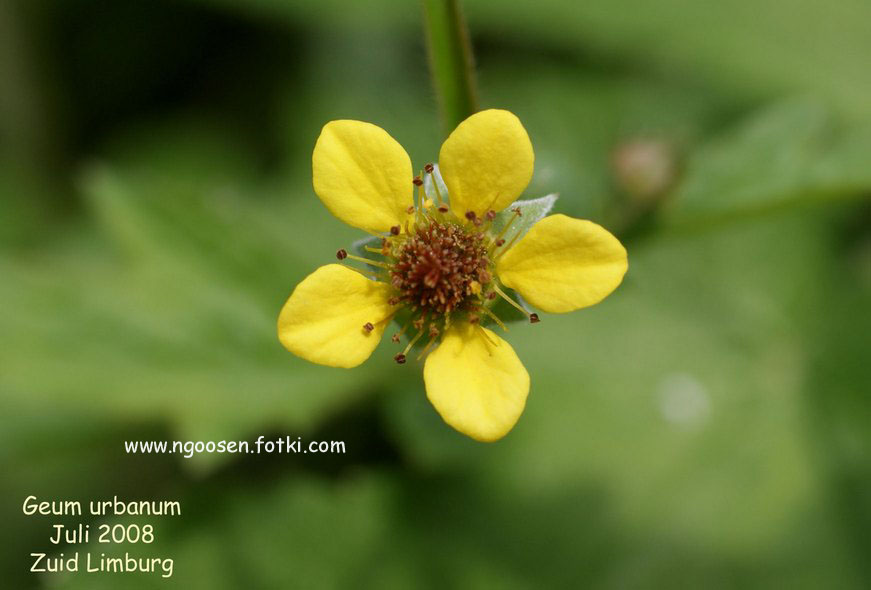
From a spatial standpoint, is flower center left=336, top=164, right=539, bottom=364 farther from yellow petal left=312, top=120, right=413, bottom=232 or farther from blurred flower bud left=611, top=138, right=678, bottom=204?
blurred flower bud left=611, top=138, right=678, bottom=204

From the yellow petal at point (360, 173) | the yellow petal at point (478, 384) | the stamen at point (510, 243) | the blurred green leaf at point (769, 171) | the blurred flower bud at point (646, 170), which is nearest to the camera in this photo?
the yellow petal at point (478, 384)

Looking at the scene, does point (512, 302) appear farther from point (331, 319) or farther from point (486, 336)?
point (331, 319)

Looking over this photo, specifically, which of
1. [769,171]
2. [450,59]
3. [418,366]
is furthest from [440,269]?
[769,171]

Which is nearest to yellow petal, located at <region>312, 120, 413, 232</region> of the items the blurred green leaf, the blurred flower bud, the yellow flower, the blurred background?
the yellow flower

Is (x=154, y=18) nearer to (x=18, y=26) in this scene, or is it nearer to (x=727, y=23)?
(x=18, y=26)

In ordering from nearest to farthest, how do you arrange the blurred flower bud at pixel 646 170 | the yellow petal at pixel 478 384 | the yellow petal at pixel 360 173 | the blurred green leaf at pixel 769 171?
the yellow petal at pixel 478 384
the yellow petal at pixel 360 173
the blurred green leaf at pixel 769 171
the blurred flower bud at pixel 646 170

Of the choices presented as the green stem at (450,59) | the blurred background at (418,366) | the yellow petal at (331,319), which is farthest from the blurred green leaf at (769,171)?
the yellow petal at (331,319)

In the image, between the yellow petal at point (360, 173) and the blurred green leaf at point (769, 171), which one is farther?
the blurred green leaf at point (769, 171)

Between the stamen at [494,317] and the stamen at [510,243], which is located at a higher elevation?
the stamen at [510,243]

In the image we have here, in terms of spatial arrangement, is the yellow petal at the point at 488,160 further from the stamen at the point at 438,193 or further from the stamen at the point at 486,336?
the stamen at the point at 486,336
